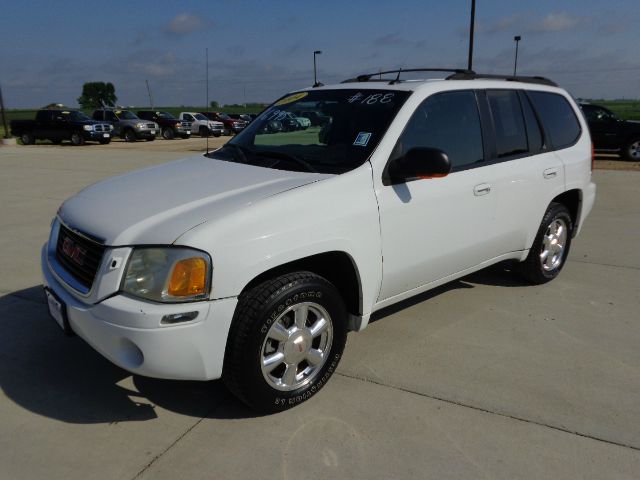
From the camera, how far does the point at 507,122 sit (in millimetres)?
4105

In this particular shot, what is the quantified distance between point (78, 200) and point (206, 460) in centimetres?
172

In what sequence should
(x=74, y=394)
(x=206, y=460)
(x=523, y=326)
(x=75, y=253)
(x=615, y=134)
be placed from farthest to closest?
(x=615, y=134), (x=523, y=326), (x=74, y=394), (x=75, y=253), (x=206, y=460)

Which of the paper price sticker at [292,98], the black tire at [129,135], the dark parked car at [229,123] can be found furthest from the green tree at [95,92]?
the paper price sticker at [292,98]

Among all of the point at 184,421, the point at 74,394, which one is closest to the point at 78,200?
the point at 74,394

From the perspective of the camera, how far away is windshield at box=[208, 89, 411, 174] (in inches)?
127

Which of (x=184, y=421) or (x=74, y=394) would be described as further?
(x=74, y=394)

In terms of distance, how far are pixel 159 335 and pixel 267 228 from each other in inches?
27.3

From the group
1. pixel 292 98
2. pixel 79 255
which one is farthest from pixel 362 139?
pixel 79 255

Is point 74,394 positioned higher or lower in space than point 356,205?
lower

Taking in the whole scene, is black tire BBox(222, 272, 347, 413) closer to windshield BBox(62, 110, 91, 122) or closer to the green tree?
windshield BBox(62, 110, 91, 122)

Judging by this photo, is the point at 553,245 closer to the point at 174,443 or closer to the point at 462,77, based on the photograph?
the point at 462,77

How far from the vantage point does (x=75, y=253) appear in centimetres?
285

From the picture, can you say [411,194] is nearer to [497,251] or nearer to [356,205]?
[356,205]

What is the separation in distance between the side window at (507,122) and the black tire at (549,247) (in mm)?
718
